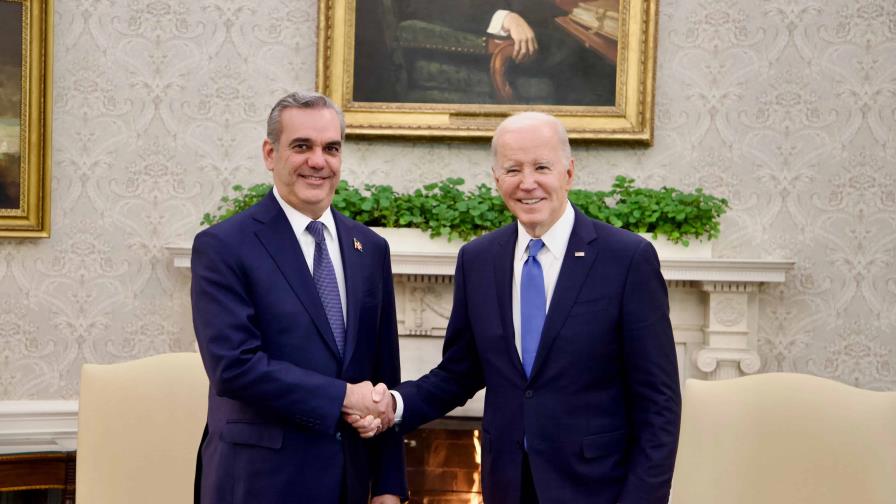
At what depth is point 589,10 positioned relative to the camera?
13.7 ft

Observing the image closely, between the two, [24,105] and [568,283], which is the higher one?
[24,105]

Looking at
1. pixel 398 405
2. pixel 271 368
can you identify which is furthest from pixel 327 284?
pixel 398 405

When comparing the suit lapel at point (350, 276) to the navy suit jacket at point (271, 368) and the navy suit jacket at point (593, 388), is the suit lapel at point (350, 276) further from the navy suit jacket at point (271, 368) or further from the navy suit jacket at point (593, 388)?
the navy suit jacket at point (593, 388)

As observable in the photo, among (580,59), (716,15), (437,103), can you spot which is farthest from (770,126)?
(437,103)

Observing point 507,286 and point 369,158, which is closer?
point 507,286

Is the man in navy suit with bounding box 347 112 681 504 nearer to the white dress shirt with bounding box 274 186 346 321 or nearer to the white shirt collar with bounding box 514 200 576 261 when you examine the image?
the white shirt collar with bounding box 514 200 576 261

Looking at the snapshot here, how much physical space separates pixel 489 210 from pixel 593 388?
6.17ft

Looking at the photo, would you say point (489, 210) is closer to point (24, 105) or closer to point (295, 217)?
point (295, 217)

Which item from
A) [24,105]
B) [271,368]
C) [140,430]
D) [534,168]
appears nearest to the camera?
[271,368]

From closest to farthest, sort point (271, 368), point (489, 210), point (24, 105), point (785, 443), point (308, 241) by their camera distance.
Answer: point (271, 368), point (308, 241), point (785, 443), point (489, 210), point (24, 105)

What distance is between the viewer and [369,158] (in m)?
4.24

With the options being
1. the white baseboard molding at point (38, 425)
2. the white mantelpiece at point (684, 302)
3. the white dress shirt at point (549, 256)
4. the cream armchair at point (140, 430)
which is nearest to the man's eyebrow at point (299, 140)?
the white dress shirt at point (549, 256)

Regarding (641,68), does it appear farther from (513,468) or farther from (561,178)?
(513,468)

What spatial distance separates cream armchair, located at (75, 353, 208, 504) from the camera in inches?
109
